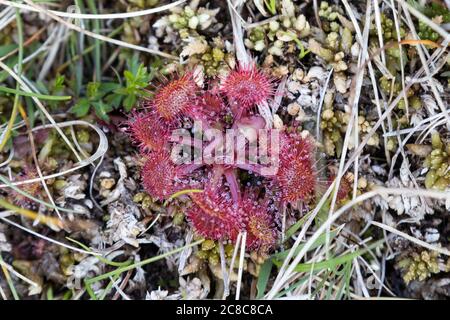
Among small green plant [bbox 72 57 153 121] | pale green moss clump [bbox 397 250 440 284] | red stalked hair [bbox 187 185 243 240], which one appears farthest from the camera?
small green plant [bbox 72 57 153 121]

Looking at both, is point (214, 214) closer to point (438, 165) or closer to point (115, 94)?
point (115, 94)

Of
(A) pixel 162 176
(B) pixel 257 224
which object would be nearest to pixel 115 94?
(A) pixel 162 176

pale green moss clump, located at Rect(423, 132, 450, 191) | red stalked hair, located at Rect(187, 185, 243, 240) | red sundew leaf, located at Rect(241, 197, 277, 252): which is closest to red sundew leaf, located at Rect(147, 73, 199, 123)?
red stalked hair, located at Rect(187, 185, 243, 240)

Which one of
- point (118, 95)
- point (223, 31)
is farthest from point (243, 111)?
point (118, 95)

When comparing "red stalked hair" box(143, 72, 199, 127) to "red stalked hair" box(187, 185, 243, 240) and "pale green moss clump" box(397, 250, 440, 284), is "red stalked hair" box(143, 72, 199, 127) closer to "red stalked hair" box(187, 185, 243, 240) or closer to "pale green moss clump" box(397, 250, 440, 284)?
"red stalked hair" box(187, 185, 243, 240)

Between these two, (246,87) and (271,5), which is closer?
(246,87)

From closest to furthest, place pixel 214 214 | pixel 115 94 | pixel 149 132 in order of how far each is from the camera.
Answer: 1. pixel 214 214
2. pixel 149 132
3. pixel 115 94

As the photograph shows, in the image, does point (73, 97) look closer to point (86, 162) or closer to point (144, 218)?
point (86, 162)

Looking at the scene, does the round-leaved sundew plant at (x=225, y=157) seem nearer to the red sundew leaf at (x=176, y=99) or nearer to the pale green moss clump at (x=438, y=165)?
the red sundew leaf at (x=176, y=99)

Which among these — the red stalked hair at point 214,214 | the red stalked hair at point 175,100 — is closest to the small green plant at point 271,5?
the red stalked hair at point 175,100
